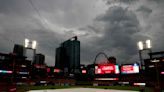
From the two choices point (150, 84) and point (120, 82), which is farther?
point (120, 82)

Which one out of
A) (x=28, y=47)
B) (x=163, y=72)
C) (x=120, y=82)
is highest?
(x=28, y=47)

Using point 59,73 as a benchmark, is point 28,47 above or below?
above

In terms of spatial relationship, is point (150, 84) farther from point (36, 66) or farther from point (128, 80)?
point (36, 66)

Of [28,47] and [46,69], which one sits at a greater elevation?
[28,47]

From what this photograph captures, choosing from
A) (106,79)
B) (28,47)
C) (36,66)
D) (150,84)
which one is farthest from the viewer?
(36,66)

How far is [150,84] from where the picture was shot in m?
51.2

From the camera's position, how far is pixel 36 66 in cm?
9969

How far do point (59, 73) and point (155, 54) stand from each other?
67.2 metres

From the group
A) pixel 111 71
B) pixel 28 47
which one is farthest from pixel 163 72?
pixel 28 47

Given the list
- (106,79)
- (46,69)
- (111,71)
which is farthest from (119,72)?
(46,69)

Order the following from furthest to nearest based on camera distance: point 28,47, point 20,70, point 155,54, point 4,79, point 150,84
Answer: point 155,54 < point 20,70 < point 4,79 < point 150,84 < point 28,47

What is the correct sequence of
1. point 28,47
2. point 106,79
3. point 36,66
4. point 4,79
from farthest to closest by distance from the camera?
point 36,66, point 4,79, point 106,79, point 28,47

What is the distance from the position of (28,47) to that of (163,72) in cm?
5554

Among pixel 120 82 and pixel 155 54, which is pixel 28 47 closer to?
pixel 120 82
